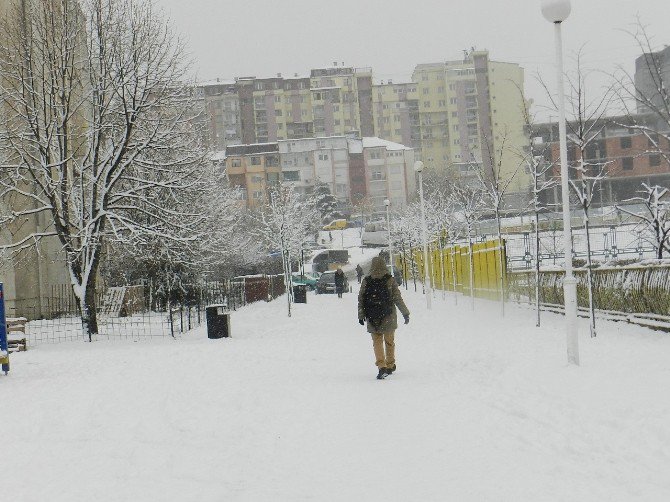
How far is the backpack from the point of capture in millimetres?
11703

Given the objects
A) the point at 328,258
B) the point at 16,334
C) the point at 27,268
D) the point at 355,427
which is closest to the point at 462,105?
the point at 328,258

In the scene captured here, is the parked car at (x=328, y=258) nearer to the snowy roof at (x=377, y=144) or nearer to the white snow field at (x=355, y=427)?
the snowy roof at (x=377, y=144)

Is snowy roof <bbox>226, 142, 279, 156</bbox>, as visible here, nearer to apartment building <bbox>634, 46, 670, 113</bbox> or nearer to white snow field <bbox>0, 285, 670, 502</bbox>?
apartment building <bbox>634, 46, 670, 113</bbox>

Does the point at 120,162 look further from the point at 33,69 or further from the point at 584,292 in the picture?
the point at 584,292

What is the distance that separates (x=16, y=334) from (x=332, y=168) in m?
108

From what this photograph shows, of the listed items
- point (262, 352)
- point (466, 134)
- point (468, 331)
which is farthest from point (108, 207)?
point (466, 134)

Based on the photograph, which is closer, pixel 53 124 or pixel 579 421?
pixel 579 421

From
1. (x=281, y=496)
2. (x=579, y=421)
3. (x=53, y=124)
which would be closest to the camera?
(x=281, y=496)

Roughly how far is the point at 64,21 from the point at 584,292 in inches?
646

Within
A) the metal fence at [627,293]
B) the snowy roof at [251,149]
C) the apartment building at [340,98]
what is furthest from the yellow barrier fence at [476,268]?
the apartment building at [340,98]

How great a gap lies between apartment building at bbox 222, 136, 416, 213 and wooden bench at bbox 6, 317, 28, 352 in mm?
93726

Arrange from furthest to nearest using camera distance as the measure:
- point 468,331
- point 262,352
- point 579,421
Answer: point 468,331
point 262,352
point 579,421

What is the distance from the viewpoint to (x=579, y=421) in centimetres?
719

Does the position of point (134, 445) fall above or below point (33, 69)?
below
